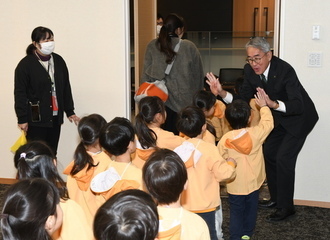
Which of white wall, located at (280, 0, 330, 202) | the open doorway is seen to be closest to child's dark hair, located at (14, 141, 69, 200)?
white wall, located at (280, 0, 330, 202)

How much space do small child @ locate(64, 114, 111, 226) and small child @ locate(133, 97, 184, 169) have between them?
1.11 ft

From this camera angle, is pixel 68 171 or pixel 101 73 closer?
pixel 68 171

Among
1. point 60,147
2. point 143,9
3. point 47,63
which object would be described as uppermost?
point 143,9

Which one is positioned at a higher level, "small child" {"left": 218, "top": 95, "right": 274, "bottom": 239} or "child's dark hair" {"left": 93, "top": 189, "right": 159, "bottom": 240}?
"child's dark hair" {"left": 93, "top": 189, "right": 159, "bottom": 240}

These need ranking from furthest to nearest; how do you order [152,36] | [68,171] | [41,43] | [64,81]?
[152,36] < [64,81] < [41,43] < [68,171]

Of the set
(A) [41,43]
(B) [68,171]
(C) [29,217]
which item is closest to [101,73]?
→ (A) [41,43]

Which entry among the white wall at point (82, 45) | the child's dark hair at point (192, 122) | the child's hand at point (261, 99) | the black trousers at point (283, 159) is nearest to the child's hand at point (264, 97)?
the child's hand at point (261, 99)

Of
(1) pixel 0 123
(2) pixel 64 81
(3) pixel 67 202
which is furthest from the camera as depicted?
(1) pixel 0 123

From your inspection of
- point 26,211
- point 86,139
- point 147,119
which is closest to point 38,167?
point 86,139

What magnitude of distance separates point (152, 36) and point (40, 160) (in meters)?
3.47

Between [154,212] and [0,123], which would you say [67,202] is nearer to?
[154,212]

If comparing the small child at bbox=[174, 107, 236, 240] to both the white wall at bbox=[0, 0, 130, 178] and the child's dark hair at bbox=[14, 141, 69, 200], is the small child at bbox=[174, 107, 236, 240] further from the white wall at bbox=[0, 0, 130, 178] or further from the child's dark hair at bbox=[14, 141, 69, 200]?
the white wall at bbox=[0, 0, 130, 178]

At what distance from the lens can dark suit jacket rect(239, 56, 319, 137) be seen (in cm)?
364

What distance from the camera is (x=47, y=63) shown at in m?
4.06
